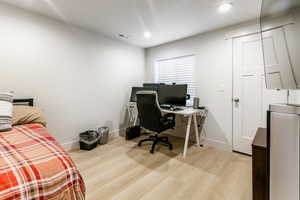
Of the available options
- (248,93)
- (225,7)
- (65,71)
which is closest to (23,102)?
(65,71)

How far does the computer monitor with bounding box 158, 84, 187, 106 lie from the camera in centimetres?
288

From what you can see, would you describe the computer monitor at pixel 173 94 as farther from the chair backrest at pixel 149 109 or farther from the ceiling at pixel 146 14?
the ceiling at pixel 146 14

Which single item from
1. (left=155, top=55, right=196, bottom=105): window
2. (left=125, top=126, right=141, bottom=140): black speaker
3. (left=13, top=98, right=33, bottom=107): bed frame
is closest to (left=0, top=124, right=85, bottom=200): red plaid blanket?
(left=13, top=98, right=33, bottom=107): bed frame

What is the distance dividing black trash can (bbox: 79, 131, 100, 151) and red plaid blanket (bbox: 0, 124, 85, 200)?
162cm

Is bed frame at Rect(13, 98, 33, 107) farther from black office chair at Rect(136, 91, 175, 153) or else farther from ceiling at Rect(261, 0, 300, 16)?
ceiling at Rect(261, 0, 300, 16)

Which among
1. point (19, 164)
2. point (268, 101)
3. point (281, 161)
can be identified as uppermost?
point (268, 101)

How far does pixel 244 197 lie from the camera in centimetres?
151

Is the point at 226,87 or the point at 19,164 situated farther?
the point at 226,87

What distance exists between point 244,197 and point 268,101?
1.56 meters

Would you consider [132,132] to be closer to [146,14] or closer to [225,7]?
[146,14]

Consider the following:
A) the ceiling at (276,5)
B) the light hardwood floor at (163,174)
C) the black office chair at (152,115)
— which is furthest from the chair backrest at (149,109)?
the ceiling at (276,5)

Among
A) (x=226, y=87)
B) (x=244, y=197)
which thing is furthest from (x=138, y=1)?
(x=244, y=197)

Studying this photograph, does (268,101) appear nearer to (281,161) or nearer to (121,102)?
(281,161)

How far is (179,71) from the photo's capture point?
3.47 metres
